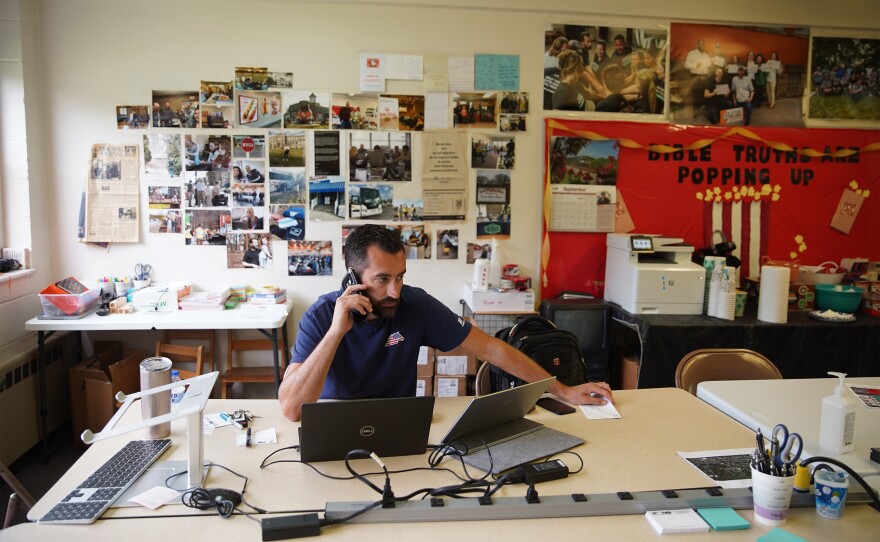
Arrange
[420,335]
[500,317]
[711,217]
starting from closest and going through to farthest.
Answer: [420,335]
[500,317]
[711,217]

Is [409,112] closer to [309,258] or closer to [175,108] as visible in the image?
[309,258]

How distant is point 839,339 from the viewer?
3709 millimetres

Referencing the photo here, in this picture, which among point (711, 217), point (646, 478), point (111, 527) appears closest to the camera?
point (111, 527)

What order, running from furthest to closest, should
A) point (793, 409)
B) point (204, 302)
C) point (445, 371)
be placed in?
1. point (445, 371)
2. point (204, 302)
3. point (793, 409)

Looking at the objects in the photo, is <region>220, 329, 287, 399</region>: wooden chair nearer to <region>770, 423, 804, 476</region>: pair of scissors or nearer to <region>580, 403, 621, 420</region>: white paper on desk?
<region>580, 403, 621, 420</region>: white paper on desk

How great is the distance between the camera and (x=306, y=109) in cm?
395

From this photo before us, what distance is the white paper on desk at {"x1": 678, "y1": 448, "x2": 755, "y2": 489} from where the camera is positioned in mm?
1584

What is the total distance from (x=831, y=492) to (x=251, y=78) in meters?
3.78

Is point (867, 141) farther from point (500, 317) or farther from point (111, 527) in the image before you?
point (111, 527)

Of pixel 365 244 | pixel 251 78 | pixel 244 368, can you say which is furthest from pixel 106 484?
pixel 251 78

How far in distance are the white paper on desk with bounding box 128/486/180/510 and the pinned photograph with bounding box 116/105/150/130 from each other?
3101 mm

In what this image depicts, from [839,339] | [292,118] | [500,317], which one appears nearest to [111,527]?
[500,317]

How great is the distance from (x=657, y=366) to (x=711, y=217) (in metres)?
1.39

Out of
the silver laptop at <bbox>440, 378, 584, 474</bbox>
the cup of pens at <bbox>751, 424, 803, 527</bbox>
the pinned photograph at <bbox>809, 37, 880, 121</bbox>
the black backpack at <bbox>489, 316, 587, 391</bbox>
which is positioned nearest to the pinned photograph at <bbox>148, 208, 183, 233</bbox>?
the black backpack at <bbox>489, 316, 587, 391</bbox>
